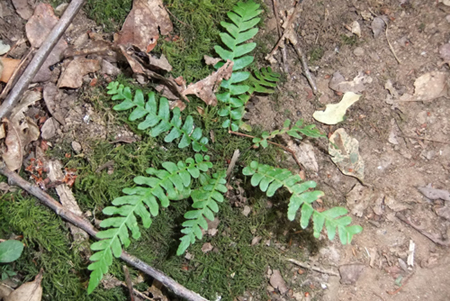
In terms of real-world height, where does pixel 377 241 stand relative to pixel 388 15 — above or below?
below

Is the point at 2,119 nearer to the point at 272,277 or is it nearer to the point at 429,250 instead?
the point at 272,277

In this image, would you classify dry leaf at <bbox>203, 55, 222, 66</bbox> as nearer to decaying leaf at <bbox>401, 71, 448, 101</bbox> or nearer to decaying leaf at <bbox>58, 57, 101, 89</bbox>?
decaying leaf at <bbox>58, 57, 101, 89</bbox>

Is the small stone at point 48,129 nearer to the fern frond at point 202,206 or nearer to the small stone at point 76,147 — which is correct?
the small stone at point 76,147

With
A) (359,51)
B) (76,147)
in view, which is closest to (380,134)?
(359,51)

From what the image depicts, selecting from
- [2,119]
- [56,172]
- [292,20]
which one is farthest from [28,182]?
[292,20]

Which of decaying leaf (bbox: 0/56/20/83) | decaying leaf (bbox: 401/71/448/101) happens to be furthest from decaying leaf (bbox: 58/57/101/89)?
decaying leaf (bbox: 401/71/448/101)

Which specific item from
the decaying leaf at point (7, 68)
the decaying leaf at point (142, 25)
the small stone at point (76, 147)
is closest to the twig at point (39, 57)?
the decaying leaf at point (7, 68)
